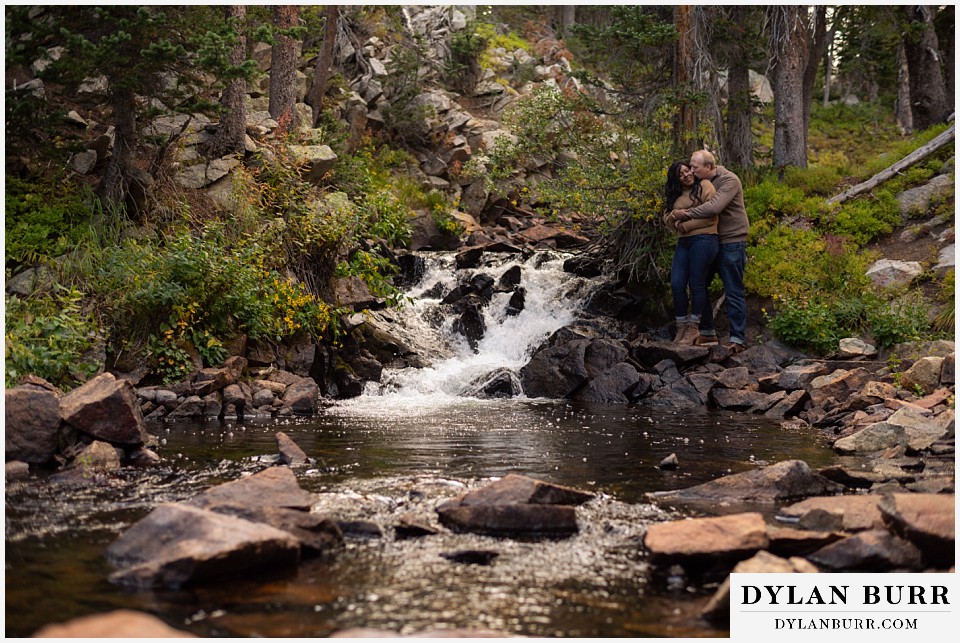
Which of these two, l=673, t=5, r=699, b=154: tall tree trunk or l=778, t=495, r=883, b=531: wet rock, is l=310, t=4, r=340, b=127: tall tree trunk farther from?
l=778, t=495, r=883, b=531: wet rock

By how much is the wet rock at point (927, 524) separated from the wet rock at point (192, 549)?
3.27 metres

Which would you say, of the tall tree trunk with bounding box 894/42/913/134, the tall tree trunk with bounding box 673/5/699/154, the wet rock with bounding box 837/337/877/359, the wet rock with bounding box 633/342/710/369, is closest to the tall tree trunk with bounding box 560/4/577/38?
the tall tree trunk with bounding box 894/42/913/134

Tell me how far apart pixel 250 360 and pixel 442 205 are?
35.4 feet

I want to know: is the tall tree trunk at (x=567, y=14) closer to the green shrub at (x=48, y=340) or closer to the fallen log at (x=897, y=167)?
the fallen log at (x=897, y=167)

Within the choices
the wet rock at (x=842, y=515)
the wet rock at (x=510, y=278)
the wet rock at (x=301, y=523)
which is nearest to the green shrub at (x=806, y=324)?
the wet rock at (x=510, y=278)

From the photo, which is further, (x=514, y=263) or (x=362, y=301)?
(x=514, y=263)

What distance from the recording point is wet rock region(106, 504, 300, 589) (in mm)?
4203

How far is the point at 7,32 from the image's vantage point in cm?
1063

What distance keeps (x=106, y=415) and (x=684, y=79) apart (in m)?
12.8

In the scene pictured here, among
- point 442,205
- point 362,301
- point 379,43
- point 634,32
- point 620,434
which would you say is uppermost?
point 379,43

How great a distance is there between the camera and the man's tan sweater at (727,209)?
1276 centimetres

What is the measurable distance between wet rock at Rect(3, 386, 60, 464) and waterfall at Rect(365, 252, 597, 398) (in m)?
6.18

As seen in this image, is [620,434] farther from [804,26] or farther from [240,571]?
[804,26]

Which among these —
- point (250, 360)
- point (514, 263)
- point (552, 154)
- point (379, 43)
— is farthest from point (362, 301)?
point (379, 43)
